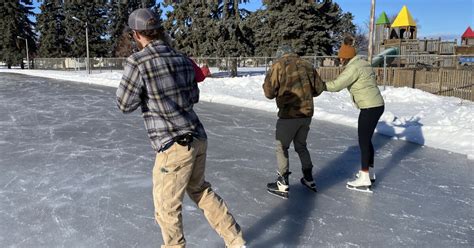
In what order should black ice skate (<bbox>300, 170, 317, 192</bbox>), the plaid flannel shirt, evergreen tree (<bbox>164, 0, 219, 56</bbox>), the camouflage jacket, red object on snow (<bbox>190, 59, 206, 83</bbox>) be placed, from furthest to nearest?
evergreen tree (<bbox>164, 0, 219, 56</bbox>) → black ice skate (<bbox>300, 170, 317, 192</bbox>) → the camouflage jacket → red object on snow (<bbox>190, 59, 206, 83</bbox>) → the plaid flannel shirt

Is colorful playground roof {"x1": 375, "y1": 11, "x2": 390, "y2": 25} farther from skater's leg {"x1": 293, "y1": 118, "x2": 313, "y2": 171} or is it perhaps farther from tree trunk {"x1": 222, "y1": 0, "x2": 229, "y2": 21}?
skater's leg {"x1": 293, "y1": 118, "x2": 313, "y2": 171}

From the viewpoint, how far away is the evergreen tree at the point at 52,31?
2030 inches

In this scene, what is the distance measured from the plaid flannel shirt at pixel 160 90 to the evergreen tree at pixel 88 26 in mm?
52975

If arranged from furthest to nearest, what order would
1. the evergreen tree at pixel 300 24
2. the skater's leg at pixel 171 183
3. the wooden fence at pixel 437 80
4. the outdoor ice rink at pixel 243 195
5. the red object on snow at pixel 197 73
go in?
the evergreen tree at pixel 300 24 < the wooden fence at pixel 437 80 < the outdoor ice rink at pixel 243 195 < the red object on snow at pixel 197 73 < the skater's leg at pixel 171 183

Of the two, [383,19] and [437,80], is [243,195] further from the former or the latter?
[383,19]

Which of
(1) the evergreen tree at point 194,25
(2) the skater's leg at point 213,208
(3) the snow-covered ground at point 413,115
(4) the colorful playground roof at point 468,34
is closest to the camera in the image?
(2) the skater's leg at point 213,208

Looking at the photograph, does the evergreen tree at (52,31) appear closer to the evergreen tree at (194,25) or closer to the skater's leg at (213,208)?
the evergreen tree at (194,25)

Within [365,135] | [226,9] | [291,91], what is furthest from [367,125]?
[226,9]

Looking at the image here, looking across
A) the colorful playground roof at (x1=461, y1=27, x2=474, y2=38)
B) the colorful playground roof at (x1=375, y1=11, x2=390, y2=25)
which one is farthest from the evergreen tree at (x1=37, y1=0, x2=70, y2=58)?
the colorful playground roof at (x1=461, y1=27, x2=474, y2=38)

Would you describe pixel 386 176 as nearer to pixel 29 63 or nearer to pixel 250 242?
pixel 250 242

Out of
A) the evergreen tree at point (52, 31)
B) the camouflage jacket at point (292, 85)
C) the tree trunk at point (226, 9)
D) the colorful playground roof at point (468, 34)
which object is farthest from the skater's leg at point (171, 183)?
the evergreen tree at point (52, 31)

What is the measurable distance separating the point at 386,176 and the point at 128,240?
340cm

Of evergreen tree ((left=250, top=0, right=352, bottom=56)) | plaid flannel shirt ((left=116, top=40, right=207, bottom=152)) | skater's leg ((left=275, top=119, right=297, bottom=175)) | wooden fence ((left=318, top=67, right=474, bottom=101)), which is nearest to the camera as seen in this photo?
plaid flannel shirt ((left=116, top=40, right=207, bottom=152))

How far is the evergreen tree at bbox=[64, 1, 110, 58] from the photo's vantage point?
51.3 metres
